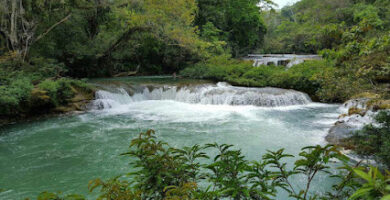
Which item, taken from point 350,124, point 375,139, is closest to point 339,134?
point 350,124

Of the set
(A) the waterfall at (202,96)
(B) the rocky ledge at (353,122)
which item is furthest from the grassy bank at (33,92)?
→ (B) the rocky ledge at (353,122)

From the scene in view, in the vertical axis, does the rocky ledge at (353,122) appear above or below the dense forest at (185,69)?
below

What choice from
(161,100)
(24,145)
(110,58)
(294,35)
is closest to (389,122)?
(24,145)

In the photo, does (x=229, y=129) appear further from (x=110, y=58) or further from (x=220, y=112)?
(x=110, y=58)

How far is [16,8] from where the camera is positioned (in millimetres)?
11094

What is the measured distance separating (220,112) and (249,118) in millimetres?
1584

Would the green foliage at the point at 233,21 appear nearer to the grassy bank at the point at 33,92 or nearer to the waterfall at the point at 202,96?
the waterfall at the point at 202,96

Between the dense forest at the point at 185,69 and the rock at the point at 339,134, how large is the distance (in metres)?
0.57

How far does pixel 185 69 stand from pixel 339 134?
13.0 meters

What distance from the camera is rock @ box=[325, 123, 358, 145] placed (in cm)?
657

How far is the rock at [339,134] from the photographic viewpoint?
6570 millimetres

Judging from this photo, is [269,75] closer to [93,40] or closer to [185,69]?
[185,69]

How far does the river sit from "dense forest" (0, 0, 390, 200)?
81cm

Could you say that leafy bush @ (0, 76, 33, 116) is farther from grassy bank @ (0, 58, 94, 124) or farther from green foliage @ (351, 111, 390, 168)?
green foliage @ (351, 111, 390, 168)
